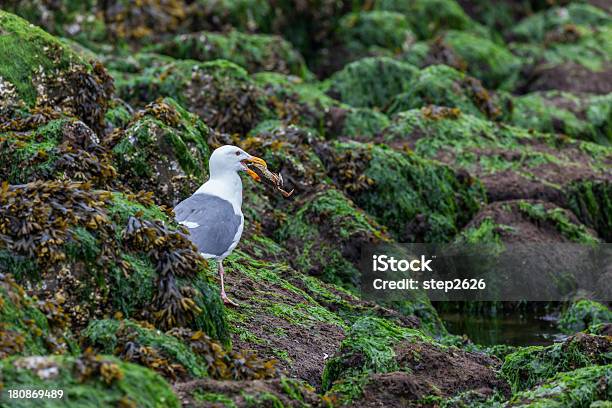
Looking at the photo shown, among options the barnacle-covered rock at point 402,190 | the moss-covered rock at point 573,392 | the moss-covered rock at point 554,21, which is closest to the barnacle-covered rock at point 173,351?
the moss-covered rock at point 573,392

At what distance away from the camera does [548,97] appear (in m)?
15.9

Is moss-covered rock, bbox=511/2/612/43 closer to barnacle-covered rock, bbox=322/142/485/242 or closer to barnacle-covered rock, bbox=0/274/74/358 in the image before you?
barnacle-covered rock, bbox=322/142/485/242

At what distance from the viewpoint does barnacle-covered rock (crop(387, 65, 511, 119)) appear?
552 inches

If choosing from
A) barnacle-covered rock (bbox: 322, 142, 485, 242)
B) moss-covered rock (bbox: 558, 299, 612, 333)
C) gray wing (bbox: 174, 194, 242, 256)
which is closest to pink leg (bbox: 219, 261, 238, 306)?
gray wing (bbox: 174, 194, 242, 256)

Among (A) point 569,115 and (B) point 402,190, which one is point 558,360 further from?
(A) point 569,115

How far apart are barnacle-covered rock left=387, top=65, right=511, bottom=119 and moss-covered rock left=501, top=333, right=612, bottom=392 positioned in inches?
281

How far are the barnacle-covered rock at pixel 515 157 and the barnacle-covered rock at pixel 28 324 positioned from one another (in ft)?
22.1

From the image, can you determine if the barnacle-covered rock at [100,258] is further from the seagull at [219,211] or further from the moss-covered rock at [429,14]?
the moss-covered rock at [429,14]

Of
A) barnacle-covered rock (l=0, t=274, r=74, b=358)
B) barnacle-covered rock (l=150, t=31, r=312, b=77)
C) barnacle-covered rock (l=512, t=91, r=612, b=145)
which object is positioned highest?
barnacle-covered rock (l=150, t=31, r=312, b=77)

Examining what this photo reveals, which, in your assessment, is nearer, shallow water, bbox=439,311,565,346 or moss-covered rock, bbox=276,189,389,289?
moss-covered rock, bbox=276,189,389,289

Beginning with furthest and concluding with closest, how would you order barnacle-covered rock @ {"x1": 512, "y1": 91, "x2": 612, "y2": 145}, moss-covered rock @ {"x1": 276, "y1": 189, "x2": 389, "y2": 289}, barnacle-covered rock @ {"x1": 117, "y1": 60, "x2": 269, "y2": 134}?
barnacle-covered rock @ {"x1": 512, "y1": 91, "x2": 612, "y2": 145}
barnacle-covered rock @ {"x1": 117, "y1": 60, "x2": 269, "y2": 134}
moss-covered rock @ {"x1": 276, "y1": 189, "x2": 389, "y2": 289}

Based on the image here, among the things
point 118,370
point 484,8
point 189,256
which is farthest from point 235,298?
point 484,8

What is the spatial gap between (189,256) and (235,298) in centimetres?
144

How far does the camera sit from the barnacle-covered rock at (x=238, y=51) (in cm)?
1534
